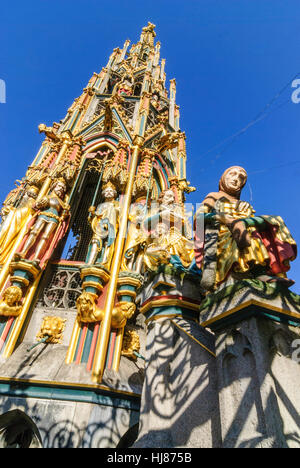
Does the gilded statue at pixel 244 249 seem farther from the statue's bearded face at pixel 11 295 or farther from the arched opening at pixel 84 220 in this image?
the arched opening at pixel 84 220

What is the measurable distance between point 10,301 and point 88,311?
5.50 feet

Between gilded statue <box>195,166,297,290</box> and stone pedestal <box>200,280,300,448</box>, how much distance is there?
250 mm

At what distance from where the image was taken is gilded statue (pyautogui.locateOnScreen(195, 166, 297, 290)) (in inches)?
99.0

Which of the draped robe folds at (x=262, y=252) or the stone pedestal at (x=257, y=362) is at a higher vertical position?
the draped robe folds at (x=262, y=252)

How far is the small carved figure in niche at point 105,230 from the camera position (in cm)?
659

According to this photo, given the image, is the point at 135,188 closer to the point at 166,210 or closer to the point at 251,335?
the point at 166,210

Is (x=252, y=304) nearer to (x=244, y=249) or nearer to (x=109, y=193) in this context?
(x=244, y=249)

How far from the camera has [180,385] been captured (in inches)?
99.1

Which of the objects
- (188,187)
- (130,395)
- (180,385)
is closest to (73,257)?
(188,187)

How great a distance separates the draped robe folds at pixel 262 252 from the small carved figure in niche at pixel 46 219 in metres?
4.99

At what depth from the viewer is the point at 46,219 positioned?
23.9 ft

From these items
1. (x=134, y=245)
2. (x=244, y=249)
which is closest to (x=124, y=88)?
(x=134, y=245)

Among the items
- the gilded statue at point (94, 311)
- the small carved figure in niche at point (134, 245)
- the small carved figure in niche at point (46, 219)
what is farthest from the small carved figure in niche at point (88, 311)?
the small carved figure in niche at point (46, 219)

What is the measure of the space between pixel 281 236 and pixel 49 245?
5.92m
